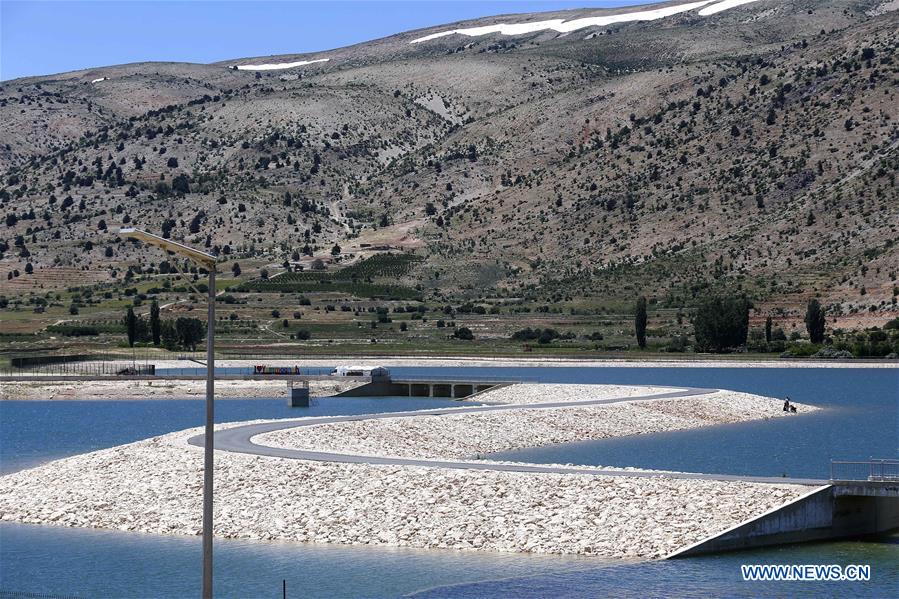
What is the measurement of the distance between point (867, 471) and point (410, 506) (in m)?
14.7

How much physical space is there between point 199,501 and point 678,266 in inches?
4109

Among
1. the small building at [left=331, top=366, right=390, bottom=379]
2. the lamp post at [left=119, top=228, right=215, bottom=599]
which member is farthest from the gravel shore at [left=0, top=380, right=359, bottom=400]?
the lamp post at [left=119, top=228, right=215, bottom=599]

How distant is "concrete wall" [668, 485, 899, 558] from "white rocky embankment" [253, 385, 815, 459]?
55.2ft

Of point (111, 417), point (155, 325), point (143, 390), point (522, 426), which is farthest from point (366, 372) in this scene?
point (522, 426)

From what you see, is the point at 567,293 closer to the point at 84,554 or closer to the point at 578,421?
the point at 578,421

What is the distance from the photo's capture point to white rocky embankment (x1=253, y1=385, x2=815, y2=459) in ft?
155

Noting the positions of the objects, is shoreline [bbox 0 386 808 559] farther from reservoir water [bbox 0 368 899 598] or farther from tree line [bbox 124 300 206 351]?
tree line [bbox 124 300 206 351]

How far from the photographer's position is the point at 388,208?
183000 millimetres

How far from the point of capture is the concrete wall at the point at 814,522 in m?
29.9

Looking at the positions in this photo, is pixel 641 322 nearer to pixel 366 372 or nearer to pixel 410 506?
pixel 366 372

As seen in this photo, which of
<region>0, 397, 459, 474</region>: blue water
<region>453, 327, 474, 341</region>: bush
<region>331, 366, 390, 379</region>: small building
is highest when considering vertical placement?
<region>453, 327, 474, 341</region>: bush

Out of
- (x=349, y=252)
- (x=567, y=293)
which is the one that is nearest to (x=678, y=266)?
(x=567, y=293)

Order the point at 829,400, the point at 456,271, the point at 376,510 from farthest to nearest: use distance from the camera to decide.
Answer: the point at 456,271 → the point at 829,400 → the point at 376,510

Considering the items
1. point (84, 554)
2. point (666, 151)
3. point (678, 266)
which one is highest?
point (666, 151)
